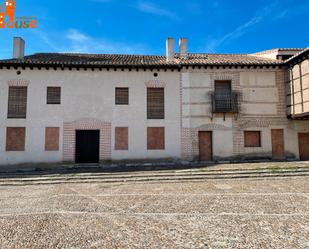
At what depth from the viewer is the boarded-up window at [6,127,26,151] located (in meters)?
12.7

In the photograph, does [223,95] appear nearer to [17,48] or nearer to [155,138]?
[155,138]

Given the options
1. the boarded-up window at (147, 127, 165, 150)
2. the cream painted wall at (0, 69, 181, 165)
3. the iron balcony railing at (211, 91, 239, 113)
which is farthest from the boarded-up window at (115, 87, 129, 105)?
the iron balcony railing at (211, 91, 239, 113)

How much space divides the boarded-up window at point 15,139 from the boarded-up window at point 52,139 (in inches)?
49.0

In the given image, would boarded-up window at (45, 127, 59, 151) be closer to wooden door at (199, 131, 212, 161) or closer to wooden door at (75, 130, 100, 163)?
wooden door at (75, 130, 100, 163)

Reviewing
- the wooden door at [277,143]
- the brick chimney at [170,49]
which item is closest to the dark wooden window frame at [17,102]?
the brick chimney at [170,49]

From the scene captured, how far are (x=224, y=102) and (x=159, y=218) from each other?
34.3 feet

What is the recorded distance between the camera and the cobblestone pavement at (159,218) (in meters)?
3.60

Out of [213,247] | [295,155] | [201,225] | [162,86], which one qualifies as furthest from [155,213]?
[295,155]

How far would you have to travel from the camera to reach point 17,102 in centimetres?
1309

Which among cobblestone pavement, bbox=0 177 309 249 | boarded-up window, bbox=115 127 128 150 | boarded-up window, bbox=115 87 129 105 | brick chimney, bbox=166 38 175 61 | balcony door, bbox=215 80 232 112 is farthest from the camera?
brick chimney, bbox=166 38 175 61

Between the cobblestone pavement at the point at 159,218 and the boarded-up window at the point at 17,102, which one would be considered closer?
the cobblestone pavement at the point at 159,218

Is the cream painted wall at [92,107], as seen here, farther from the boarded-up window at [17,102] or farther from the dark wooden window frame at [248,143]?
the dark wooden window frame at [248,143]

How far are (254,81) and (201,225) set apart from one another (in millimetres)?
11695

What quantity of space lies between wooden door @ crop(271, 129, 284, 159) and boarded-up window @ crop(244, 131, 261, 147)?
792 millimetres
